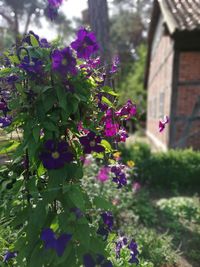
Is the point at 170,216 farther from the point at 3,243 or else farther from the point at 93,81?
the point at 93,81

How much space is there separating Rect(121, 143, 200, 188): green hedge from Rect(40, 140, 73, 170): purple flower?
597cm

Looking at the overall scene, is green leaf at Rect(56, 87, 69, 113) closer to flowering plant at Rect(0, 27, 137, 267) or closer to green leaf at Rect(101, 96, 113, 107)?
flowering plant at Rect(0, 27, 137, 267)

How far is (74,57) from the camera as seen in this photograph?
210 cm

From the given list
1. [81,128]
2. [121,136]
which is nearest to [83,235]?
[81,128]

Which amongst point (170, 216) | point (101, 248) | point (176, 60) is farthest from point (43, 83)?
point (176, 60)

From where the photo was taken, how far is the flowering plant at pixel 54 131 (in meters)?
2.08

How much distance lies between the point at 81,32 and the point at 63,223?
110cm

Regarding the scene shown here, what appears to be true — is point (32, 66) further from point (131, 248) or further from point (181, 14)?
point (181, 14)

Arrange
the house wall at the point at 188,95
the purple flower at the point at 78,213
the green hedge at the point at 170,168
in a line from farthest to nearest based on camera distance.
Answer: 1. the house wall at the point at 188,95
2. the green hedge at the point at 170,168
3. the purple flower at the point at 78,213

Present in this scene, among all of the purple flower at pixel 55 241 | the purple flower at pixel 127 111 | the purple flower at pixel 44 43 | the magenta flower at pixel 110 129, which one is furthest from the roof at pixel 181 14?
the purple flower at pixel 55 241

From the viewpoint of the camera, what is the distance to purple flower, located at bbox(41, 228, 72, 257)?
2.03m

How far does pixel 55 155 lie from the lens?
2.11 metres

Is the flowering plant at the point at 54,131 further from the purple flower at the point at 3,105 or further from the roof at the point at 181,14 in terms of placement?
the roof at the point at 181,14

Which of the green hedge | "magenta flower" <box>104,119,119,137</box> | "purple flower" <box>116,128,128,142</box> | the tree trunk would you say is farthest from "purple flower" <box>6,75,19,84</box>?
the green hedge
